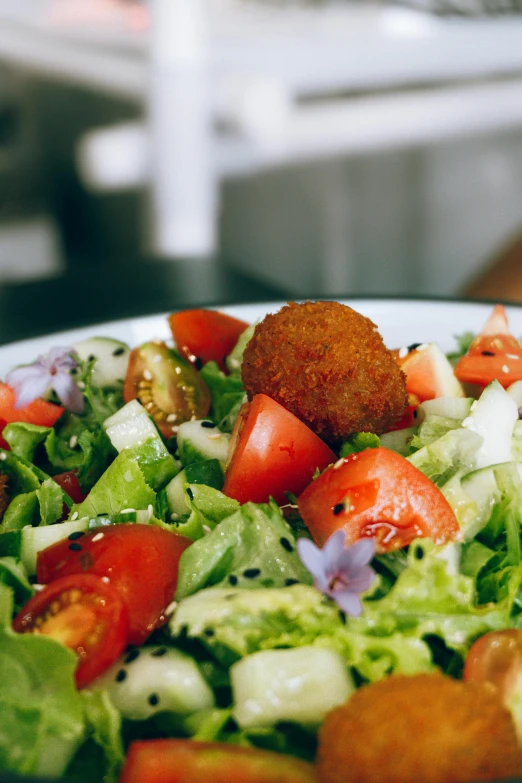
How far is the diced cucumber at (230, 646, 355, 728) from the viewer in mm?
663

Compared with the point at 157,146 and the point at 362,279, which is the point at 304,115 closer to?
the point at 157,146

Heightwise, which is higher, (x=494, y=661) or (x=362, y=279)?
(x=494, y=661)

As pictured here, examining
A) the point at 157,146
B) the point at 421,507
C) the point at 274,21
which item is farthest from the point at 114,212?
the point at 421,507

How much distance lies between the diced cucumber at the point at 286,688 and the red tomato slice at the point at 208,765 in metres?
0.04

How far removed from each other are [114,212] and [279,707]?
13.0 feet

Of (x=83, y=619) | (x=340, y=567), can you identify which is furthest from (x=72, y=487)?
(x=340, y=567)

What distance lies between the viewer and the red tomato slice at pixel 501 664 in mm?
660

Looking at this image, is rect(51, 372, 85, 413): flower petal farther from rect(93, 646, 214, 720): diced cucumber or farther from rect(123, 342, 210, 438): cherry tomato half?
rect(93, 646, 214, 720): diced cucumber

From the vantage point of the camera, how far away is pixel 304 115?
2.93m

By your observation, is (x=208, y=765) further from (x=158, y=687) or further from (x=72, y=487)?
(x=72, y=487)

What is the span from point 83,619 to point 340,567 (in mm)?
213

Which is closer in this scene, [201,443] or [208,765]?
[208,765]

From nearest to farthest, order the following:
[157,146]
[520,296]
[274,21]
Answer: [520,296], [157,146], [274,21]

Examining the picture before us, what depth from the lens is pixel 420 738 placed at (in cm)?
58
